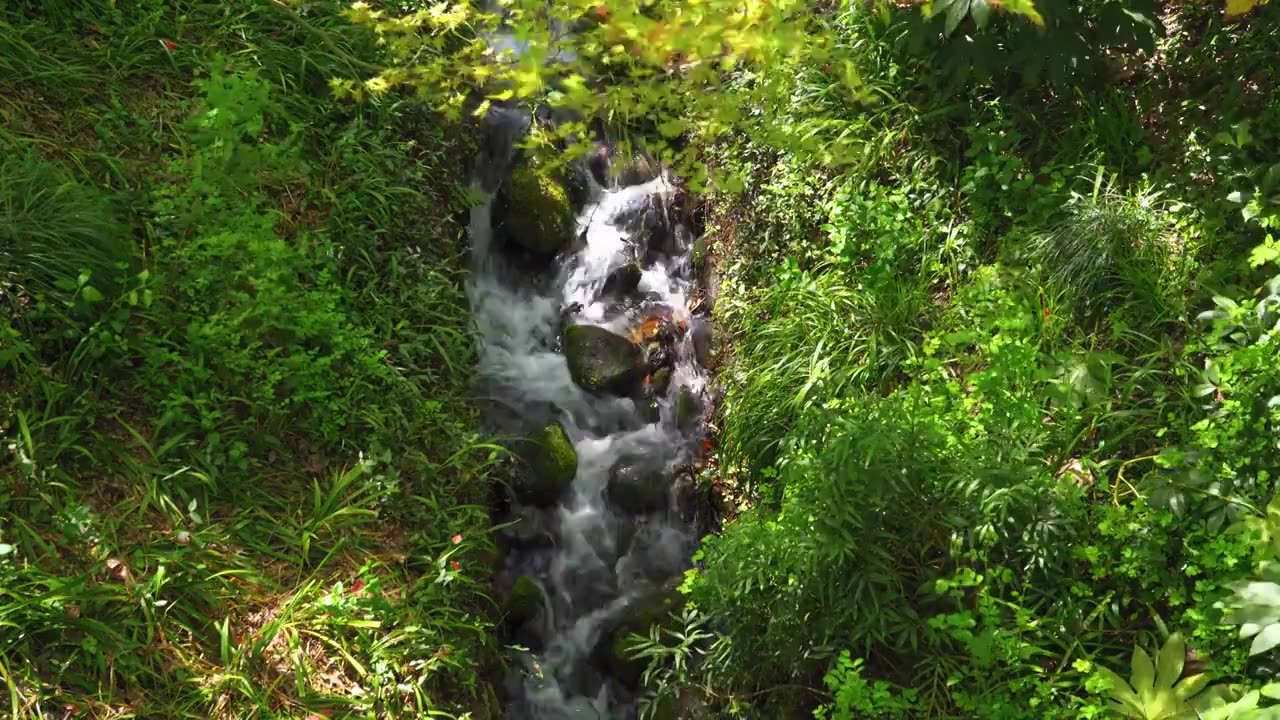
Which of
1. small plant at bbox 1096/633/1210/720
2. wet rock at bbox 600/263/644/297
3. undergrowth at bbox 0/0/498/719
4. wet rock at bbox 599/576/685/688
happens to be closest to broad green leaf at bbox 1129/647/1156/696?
small plant at bbox 1096/633/1210/720

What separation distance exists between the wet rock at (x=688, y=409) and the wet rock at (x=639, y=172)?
1.74 meters

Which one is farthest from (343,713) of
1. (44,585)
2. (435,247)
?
(435,247)

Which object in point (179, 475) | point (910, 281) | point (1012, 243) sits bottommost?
point (179, 475)

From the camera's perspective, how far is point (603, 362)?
5168 mm

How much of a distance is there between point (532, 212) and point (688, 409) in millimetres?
1667

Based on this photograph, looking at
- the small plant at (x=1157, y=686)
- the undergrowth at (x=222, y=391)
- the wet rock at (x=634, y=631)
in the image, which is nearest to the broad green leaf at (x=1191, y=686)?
the small plant at (x=1157, y=686)

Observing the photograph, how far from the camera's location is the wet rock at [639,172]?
6074 mm

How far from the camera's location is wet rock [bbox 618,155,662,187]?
19.9 feet

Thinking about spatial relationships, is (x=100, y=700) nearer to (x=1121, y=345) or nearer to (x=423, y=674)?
(x=423, y=674)

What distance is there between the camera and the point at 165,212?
12.6 ft

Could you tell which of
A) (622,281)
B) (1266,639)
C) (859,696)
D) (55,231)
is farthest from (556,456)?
(1266,639)

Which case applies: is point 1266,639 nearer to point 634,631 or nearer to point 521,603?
point 634,631

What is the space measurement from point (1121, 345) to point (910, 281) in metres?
0.97

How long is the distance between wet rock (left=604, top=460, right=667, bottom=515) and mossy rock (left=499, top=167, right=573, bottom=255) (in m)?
1.70
